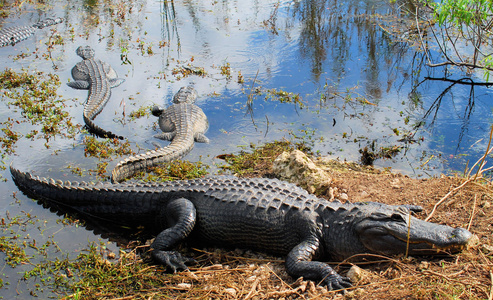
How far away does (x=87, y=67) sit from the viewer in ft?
28.5

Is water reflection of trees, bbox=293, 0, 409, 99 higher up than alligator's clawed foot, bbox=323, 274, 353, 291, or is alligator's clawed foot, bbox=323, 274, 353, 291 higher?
water reflection of trees, bbox=293, 0, 409, 99

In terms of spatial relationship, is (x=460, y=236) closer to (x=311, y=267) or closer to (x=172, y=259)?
(x=311, y=267)

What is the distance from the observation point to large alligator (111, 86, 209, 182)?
18.6 feet

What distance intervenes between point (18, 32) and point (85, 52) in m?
2.48

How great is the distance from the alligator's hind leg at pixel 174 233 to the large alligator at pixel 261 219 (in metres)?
0.01

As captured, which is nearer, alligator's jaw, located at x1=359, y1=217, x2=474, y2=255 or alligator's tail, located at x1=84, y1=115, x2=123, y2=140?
alligator's jaw, located at x1=359, y1=217, x2=474, y2=255

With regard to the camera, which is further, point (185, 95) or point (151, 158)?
point (185, 95)

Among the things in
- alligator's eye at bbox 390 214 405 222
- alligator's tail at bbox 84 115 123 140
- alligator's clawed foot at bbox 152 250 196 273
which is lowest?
alligator's clawed foot at bbox 152 250 196 273

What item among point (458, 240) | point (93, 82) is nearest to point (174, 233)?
point (458, 240)

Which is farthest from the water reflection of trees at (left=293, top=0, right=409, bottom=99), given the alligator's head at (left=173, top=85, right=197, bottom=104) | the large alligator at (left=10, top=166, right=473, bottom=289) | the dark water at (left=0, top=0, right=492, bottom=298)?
the large alligator at (left=10, top=166, right=473, bottom=289)

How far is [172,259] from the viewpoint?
4062 mm

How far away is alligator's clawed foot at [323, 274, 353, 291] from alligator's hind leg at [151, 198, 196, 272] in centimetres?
142

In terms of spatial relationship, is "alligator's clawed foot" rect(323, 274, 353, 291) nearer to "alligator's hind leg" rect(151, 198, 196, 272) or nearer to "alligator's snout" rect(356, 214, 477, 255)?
"alligator's snout" rect(356, 214, 477, 255)

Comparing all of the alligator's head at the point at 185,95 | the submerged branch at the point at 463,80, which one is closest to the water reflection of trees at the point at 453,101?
the submerged branch at the point at 463,80
